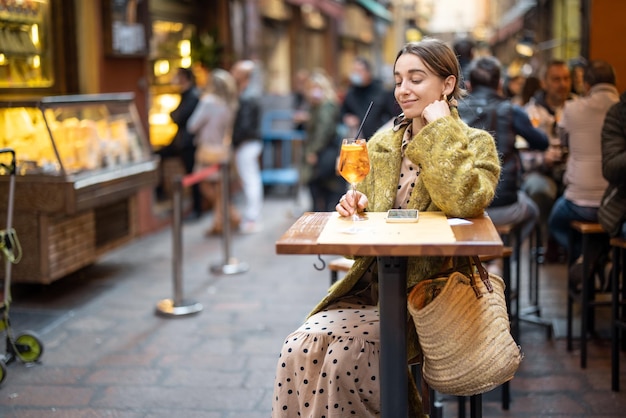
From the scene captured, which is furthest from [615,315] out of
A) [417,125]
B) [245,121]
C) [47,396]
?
[245,121]

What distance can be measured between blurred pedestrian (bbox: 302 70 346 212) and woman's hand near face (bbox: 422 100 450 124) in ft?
21.6

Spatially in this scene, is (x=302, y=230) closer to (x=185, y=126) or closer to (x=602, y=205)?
(x=602, y=205)

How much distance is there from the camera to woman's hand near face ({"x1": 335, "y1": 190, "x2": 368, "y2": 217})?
11.5ft

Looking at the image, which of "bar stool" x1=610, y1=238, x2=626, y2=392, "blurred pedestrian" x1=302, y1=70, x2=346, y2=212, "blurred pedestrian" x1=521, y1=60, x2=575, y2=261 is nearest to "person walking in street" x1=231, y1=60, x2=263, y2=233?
"blurred pedestrian" x1=302, y1=70, x2=346, y2=212

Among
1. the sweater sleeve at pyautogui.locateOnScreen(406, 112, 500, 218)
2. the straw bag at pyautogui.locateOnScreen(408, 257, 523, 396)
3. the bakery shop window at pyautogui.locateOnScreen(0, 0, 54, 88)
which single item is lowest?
the straw bag at pyautogui.locateOnScreen(408, 257, 523, 396)

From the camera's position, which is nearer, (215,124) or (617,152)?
(617,152)

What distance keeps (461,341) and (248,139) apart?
7.65 m

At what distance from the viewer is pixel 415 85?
356cm

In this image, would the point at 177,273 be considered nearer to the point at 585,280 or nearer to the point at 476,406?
the point at 585,280

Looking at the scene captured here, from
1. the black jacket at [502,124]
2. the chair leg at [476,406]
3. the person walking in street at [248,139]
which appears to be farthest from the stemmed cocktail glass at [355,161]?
the person walking in street at [248,139]

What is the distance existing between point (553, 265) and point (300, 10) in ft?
39.5

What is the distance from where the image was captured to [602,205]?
5.14 m

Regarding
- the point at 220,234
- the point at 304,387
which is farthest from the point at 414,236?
the point at 220,234

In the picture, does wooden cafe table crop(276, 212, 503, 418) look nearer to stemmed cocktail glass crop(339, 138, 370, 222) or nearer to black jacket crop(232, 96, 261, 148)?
stemmed cocktail glass crop(339, 138, 370, 222)
